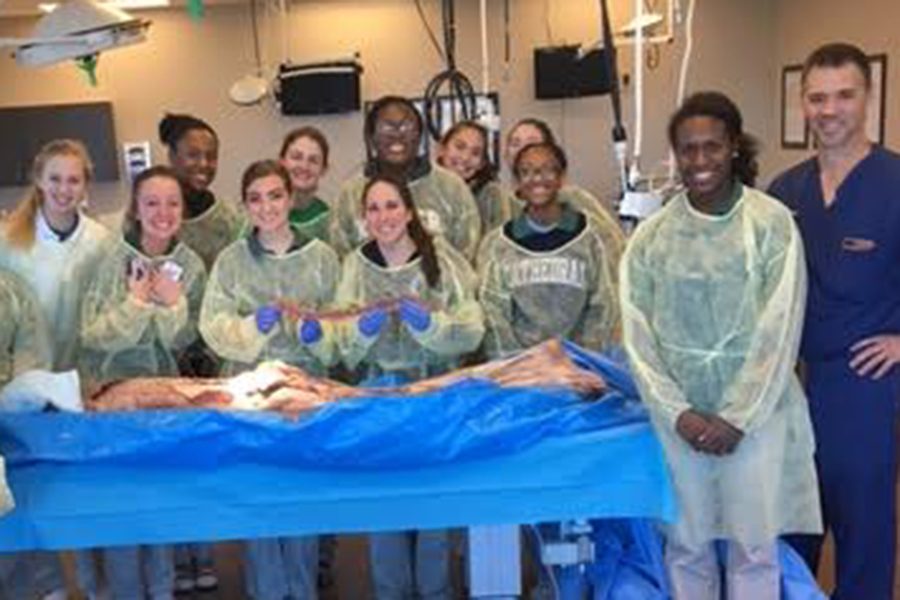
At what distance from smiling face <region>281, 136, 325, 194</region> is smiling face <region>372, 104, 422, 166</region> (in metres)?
0.27

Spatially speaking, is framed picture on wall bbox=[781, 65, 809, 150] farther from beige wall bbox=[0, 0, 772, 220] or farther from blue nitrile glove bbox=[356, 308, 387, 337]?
blue nitrile glove bbox=[356, 308, 387, 337]

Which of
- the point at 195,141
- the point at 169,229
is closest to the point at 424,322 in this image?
the point at 169,229

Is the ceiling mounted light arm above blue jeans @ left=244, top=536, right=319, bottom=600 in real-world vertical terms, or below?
above

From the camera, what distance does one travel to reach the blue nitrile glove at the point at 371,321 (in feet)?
7.48

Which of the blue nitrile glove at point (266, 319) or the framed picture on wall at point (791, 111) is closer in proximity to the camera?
the blue nitrile glove at point (266, 319)

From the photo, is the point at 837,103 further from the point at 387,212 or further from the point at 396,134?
the point at 396,134

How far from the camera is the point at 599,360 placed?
2205mm

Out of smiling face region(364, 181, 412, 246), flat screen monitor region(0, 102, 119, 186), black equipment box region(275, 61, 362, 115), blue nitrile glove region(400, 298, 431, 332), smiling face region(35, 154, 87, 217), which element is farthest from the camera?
flat screen monitor region(0, 102, 119, 186)

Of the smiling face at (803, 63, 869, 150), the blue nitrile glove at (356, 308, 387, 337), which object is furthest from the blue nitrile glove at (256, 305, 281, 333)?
the smiling face at (803, 63, 869, 150)

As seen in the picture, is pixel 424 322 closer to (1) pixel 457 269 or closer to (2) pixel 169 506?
(1) pixel 457 269

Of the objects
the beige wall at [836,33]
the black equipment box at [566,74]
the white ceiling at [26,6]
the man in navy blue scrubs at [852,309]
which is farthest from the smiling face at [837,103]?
the white ceiling at [26,6]

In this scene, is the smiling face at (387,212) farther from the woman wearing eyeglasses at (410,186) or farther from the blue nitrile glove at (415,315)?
the woman wearing eyeglasses at (410,186)

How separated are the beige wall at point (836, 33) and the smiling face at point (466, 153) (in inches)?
97.2

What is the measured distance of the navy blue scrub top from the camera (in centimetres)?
204
